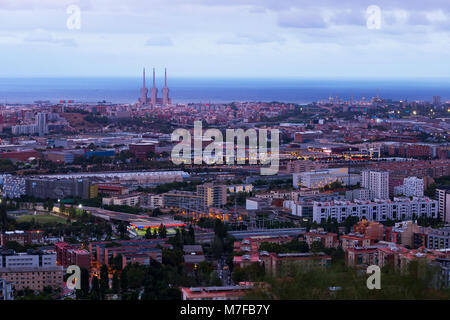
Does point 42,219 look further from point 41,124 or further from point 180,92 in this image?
point 180,92

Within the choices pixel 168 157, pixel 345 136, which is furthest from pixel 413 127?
pixel 168 157

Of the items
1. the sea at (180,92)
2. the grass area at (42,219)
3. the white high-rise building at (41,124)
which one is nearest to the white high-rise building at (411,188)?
the grass area at (42,219)

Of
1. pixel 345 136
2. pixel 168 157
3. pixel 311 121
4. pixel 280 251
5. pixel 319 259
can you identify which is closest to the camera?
pixel 319 259

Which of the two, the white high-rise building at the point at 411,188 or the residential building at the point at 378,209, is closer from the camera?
the residential building at the point at 378,209

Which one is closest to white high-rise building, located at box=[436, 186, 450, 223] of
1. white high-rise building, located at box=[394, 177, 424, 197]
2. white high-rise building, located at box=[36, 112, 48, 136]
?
white high-rise building, located at box=[394, 177, 424, 197]

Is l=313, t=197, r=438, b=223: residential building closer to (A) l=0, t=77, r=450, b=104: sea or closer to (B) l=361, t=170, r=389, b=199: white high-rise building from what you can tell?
(B) l=361, t=170, r=389, b=199: white high-rise building

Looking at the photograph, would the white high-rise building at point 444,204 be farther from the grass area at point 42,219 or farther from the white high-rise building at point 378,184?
the grass area at point 42,219

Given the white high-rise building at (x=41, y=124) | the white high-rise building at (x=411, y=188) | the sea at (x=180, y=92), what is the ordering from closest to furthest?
the white high-rise building at (x=411, y=188) → the white high-rise building at (x=41, y=124) → the sea at (x=180, y=92)

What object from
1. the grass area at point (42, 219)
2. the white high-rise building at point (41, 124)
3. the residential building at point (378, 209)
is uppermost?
the white high-rise building at point (41, 124)
